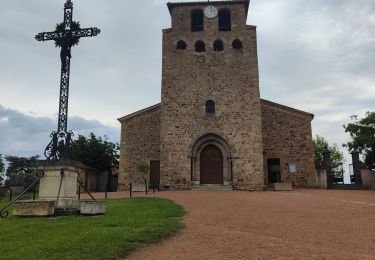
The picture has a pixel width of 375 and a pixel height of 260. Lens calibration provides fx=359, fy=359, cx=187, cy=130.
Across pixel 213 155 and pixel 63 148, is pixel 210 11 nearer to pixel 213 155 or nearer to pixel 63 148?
pixel 213 155

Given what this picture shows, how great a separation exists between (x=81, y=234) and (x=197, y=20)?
21624mm

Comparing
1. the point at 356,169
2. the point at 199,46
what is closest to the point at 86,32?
the point at 199,46

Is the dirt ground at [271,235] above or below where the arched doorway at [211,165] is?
below

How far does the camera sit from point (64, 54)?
1066cm

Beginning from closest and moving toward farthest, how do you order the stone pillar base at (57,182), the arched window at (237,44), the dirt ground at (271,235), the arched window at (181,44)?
the dirt ground at (271,235)
the stone pillar base at (57,182)
the arched window at (237,44)
the arched window at (181,44)

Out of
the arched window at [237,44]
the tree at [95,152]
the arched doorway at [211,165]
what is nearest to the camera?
the arched doorway at [211,165]

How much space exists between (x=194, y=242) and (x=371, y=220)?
5.53m

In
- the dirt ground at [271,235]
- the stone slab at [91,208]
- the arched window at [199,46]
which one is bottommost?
the dirt ground at [271,235]

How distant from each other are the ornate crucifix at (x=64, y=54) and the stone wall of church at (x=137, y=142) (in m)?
15.7

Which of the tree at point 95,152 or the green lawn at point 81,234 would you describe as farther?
the tree at point 95,152

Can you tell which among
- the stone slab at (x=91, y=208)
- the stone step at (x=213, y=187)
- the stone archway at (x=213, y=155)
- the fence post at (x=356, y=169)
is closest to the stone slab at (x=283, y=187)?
the stone step at (x=213, y=187)

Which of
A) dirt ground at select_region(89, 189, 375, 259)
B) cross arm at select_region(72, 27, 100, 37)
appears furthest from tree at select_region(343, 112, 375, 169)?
cross arm at select_region(72, 27, 100, 37)

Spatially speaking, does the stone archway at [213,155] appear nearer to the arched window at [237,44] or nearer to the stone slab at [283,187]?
the stone slab at [283,187]

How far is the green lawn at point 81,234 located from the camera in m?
6.01
